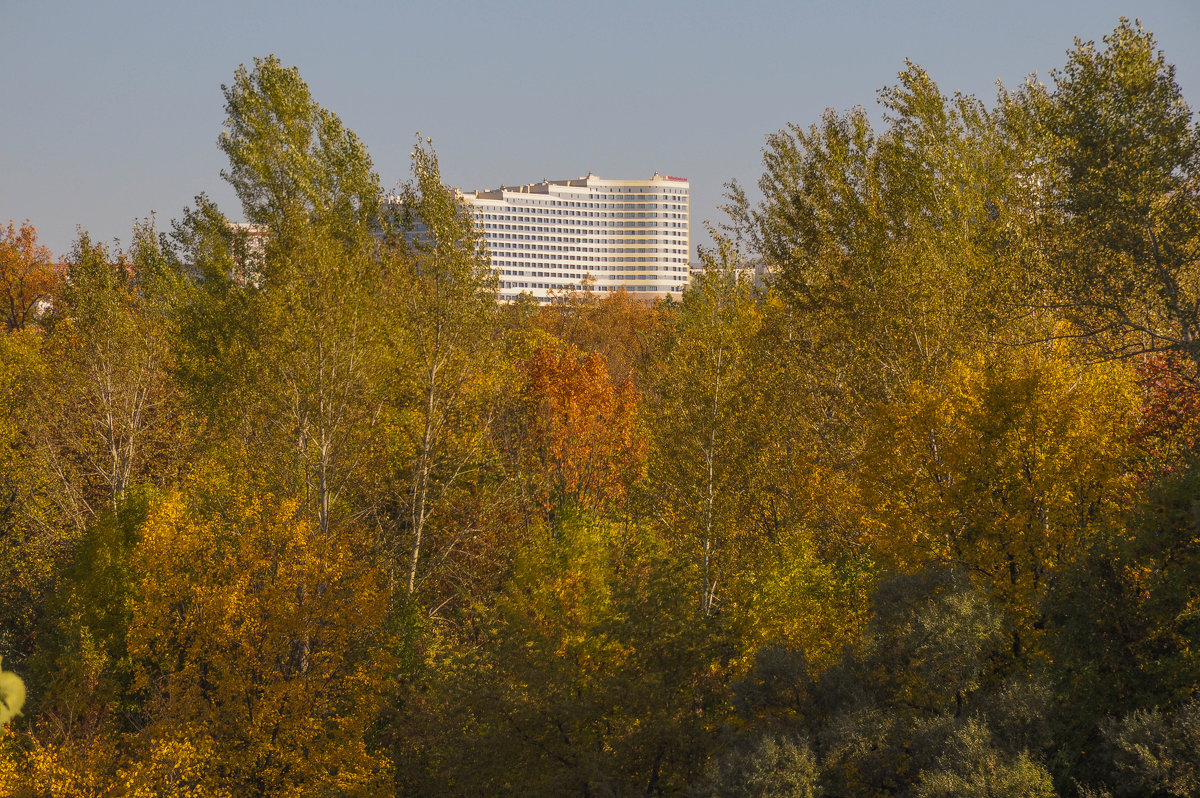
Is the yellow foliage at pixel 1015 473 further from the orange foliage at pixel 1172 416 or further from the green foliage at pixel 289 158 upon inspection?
the green foliage at pixel 289 158

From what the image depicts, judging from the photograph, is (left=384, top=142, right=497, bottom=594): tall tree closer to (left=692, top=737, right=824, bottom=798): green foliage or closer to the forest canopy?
the forest canopy

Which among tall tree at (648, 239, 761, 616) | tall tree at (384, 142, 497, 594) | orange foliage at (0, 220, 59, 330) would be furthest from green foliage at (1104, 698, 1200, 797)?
orange foliage at (0, 220, 59, 330)

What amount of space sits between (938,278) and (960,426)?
4739mm

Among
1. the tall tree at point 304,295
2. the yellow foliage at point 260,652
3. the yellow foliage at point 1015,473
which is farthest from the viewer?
the tall tree at point 304,295

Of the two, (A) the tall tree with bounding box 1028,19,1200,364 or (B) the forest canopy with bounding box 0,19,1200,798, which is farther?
(A) the tall tree with bounding box 1028,19,1200,364

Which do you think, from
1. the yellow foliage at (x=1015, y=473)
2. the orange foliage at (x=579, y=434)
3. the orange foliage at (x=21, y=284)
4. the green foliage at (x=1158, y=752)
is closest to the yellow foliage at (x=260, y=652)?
the orange foliage at (x=579, y=434)

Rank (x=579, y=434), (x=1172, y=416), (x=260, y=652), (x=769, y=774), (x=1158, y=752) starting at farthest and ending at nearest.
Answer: (x=579, y=434) < (x=260, y=652) < (x=1172, y=416) < (x=769, y=774) < (x=1158, y=752)

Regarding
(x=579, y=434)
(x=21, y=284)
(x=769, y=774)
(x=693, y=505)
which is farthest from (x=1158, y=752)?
(x=21, y=284)

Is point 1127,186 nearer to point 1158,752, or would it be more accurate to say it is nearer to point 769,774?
point 1158,752

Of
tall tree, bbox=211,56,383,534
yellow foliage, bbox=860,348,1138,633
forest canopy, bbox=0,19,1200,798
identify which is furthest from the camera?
tall tree, bbox=211,56,383,534

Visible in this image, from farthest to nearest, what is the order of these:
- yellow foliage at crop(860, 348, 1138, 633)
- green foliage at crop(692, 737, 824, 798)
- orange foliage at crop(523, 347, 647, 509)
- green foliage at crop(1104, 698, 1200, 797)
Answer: orange foliage at crop(523, 347, 647, 509) → yellow foliage at crop(860, 348, 1138, 633) → green foliage at crop(692, 737, 824, 798) → green foliage at crop(1104, 698, 1200, 797)

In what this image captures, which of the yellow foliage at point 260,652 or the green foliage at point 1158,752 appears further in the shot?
the yellow foliage at point 260,652

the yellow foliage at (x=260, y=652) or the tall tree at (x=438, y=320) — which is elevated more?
the tall tree at (x=438, y=320)

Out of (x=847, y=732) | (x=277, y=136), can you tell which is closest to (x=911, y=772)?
(x=847, y=732)
